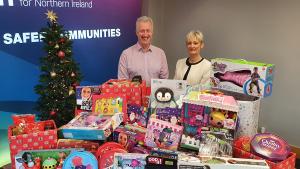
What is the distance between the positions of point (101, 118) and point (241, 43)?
2.93 metres

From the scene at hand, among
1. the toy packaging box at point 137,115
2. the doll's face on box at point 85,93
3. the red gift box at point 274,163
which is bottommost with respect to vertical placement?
the red gift box at point 274,163

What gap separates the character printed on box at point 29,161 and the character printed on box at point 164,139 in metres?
0.70

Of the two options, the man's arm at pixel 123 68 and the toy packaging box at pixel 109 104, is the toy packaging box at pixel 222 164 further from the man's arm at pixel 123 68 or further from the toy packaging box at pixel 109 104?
the man's arm at pixel 123 68

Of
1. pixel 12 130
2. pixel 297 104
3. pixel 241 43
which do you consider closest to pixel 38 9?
pixel 12 130

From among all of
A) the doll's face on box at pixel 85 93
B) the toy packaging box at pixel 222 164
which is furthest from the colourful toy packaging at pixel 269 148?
the doll's face on box at pixel 85 93

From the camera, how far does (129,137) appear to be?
1.92 m

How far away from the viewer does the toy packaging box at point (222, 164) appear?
1509mm

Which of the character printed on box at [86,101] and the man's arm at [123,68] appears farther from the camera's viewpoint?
the man's arm at [123,68]

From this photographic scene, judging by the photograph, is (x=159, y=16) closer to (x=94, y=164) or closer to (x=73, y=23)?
(x=73, y=23)

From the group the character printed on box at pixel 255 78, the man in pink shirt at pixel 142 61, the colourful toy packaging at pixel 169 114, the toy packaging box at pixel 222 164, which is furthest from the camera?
the man in pink shirt at pixel 142 61

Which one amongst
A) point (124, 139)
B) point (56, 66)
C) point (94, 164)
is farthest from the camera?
point (56, 66)

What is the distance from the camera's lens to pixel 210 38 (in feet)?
15.3

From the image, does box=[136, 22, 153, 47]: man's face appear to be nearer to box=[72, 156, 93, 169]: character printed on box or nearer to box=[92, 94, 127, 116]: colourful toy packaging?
box=[92, 94, 127, 116]: colourful toy packaging

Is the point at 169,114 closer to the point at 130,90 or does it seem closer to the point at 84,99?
the point at 130,90
